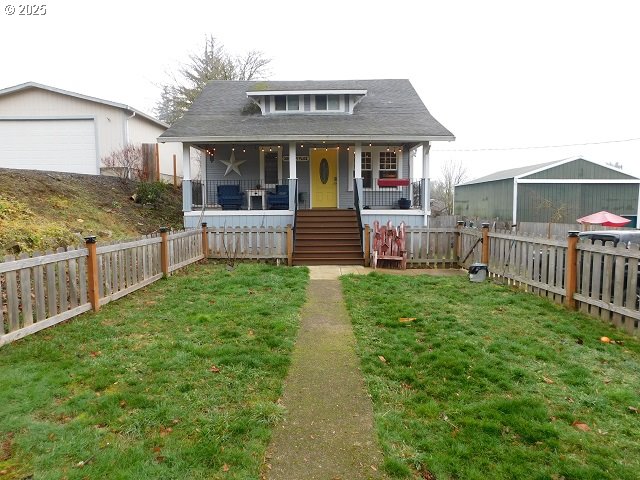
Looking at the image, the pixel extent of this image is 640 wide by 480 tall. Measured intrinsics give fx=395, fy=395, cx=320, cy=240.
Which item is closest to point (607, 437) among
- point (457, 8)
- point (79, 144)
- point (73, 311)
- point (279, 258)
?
point (73, 311)

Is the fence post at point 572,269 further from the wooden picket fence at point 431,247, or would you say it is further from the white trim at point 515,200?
the white trim at point 515,200

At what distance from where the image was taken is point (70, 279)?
18.4ft

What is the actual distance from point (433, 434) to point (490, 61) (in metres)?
53.7

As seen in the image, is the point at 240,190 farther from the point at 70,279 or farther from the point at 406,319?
the point at 406,319

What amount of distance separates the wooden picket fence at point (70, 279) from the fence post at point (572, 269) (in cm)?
751

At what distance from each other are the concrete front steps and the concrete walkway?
6.04 meters

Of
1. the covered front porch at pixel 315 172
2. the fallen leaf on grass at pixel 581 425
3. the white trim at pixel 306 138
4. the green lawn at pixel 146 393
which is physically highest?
the white trim at pixel 306 138

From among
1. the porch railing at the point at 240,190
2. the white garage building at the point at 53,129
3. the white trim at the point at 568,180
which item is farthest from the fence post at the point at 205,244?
the white trim at the point at 568,180

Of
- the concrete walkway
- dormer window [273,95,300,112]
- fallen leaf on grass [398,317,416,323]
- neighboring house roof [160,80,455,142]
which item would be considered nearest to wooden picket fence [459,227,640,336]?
fallen leaf on grass [398,317,416,323]

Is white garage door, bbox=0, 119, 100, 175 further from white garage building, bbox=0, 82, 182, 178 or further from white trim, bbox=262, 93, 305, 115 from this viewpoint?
white trim, bbox=262, 93, 305, 115

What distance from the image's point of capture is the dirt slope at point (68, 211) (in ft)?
25.3

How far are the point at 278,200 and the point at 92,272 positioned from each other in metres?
9.09

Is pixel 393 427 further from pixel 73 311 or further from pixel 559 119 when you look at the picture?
pixel 559 119

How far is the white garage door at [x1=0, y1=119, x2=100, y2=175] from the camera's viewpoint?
A: 17.5 m
